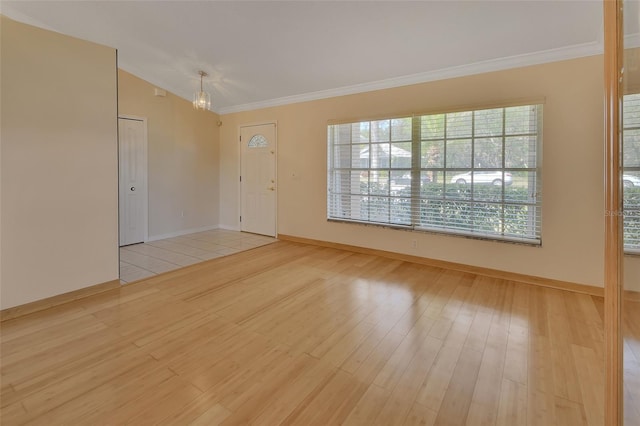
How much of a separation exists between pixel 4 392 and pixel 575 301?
444cm

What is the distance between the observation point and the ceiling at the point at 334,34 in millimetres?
2693

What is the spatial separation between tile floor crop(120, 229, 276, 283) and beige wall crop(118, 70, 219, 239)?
399 millimetres

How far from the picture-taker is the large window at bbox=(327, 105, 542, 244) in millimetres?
3342

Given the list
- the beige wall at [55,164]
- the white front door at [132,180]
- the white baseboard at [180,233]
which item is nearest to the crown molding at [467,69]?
the white front door at [132,180]

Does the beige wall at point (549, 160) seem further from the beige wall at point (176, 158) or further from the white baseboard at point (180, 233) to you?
the white baseboard at point (180, 233)

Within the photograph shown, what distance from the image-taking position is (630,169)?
104 cm

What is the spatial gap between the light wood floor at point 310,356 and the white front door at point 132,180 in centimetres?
225

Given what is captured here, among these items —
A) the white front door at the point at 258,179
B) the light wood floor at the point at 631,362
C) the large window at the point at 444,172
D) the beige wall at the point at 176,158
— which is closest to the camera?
the light wood floor at the point at 631,362

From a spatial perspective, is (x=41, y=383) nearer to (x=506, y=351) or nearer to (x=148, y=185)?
(x=506, y=351)

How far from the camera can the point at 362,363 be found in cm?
193

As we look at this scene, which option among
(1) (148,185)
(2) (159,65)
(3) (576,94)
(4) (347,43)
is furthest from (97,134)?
(3) (576,94)

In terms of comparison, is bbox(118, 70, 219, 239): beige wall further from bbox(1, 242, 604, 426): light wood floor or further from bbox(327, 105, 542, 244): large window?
bbox(327, 105, 542, 244): large window

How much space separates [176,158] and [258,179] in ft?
5.18

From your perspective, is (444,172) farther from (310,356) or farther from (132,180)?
(132,180)
